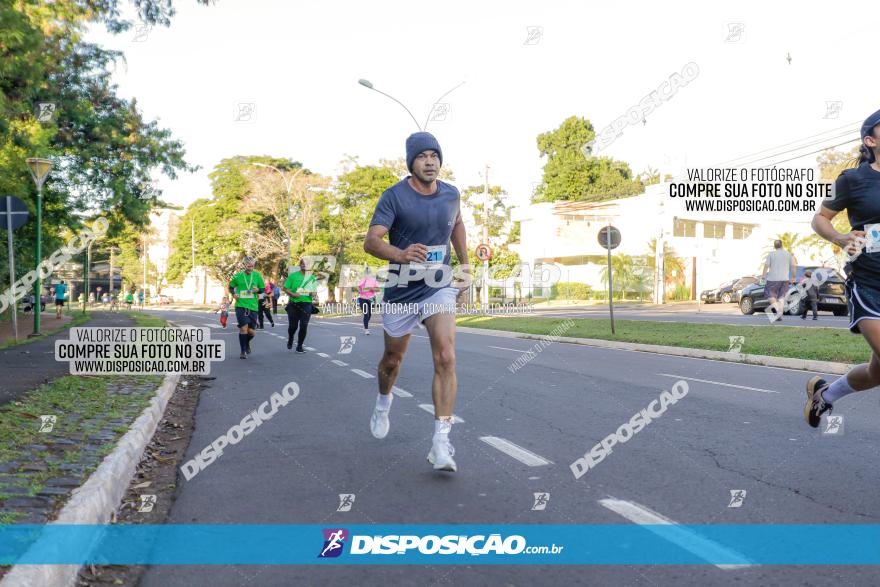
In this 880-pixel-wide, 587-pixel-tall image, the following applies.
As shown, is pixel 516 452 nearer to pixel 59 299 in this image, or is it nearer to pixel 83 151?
pixel 83 151

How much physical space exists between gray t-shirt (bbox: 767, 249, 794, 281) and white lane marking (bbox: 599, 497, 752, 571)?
46.8 ft

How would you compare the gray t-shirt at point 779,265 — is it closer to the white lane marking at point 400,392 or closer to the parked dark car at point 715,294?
the white lane marking at point 400,392

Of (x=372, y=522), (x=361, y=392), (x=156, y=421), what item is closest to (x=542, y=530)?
(x=372, y=522)

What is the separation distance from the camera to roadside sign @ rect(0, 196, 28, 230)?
46.2ft

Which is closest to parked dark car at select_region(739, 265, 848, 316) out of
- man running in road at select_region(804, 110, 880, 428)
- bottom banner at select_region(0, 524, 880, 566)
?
man running in road at select_region(804, 110, 880, 428)

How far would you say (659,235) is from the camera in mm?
49938

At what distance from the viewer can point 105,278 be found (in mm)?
105812

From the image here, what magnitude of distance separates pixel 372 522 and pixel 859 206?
3262 millimetres

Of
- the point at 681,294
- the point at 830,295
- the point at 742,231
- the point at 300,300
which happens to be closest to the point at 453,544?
the point at 300,300

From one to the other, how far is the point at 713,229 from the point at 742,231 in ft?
8.88

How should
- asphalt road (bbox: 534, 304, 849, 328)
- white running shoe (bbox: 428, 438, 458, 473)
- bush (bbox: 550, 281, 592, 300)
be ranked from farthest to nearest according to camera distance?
bush (bbox: 550, 281, 592, 300) < asphalt road (bbox: 534, 304, 849, 328) < white running shoe (bbox: 428, 438, 458, 473)

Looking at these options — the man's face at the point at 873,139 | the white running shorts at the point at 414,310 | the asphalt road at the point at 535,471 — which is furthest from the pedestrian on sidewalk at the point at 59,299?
the man's face at the point at 873,139

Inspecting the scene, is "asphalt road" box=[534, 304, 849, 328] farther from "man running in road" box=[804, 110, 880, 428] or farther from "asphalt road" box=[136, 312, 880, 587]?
"man running in road" box=[804, 110, 880, 428]

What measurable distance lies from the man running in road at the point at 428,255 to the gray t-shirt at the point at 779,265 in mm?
13726
